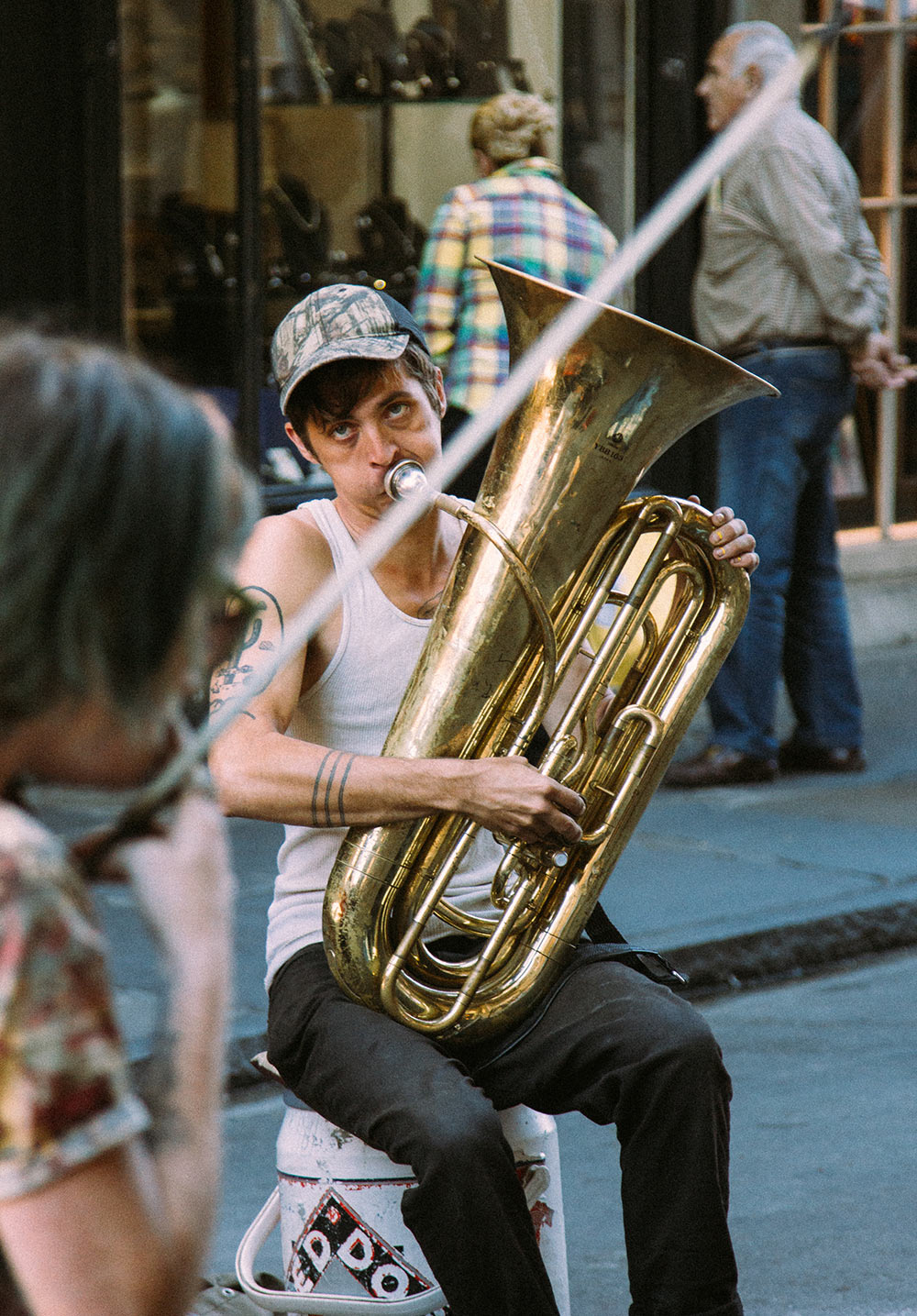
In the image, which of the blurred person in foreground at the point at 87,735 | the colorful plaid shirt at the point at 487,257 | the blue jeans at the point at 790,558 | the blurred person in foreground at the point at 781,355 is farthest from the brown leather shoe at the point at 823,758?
the blurred person in foreground at the point at 87,735

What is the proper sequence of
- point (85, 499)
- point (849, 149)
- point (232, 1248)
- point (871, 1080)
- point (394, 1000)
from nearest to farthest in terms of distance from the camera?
1. point (85, 499)
2. point (394, 1000)
3. point (232, 1248)
4. point (871, 1080)
5. point (849, 149)

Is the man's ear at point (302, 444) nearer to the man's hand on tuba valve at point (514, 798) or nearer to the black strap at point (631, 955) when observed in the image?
the man's hand on tuba valve at point (514, 798)

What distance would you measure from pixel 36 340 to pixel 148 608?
0.19m

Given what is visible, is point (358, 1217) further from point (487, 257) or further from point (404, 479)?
point (487, 257)

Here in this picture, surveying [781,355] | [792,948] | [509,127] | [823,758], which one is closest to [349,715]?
[792,948]

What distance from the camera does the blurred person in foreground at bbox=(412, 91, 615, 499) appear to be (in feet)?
16.8

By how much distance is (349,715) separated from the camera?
248 centimetres

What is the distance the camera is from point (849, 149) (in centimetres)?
771

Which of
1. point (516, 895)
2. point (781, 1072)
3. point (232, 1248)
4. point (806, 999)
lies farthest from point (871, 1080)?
point (516, 895)

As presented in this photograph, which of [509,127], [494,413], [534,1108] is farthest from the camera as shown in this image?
[509,127]

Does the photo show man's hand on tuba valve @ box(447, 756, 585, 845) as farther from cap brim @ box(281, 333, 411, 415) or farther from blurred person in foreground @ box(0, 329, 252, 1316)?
blurred person in foreground @ box(0, 329, 252, 1316)

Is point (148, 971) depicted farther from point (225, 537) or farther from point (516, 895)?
point (225, 537)

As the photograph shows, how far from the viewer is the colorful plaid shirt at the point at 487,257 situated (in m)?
5.12

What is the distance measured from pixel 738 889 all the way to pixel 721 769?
100cm
